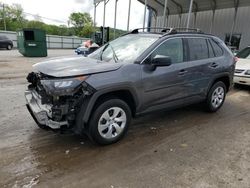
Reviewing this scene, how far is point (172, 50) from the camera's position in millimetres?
4289

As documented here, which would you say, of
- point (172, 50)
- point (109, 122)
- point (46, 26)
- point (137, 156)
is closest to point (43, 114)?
point (109, 122)

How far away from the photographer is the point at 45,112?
3.21 m

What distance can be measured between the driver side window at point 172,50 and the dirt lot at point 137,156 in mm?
1317

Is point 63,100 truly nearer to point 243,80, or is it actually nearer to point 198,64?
point 198,64

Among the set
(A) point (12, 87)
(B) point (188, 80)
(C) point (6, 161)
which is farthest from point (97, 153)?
(A) point (12, 87)

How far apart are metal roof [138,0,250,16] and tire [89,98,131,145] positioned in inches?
730

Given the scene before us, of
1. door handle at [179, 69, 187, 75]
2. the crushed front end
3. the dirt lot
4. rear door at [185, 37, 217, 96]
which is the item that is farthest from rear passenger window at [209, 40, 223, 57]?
the crushed front end

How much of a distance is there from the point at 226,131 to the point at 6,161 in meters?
3.72

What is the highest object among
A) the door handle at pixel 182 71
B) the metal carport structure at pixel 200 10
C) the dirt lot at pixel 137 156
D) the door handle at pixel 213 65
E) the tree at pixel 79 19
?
the tree at pixel 79 19

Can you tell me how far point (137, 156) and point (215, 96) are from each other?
2868 millimetres

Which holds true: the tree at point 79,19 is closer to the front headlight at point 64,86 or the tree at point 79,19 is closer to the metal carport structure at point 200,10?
the metal carport structure at point 200,10

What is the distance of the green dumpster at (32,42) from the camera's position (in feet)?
56.0

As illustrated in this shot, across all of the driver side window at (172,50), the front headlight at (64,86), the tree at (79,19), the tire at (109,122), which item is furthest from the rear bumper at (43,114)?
the tree at (79,19)

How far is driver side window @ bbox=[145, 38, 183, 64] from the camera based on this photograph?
4.03 m
